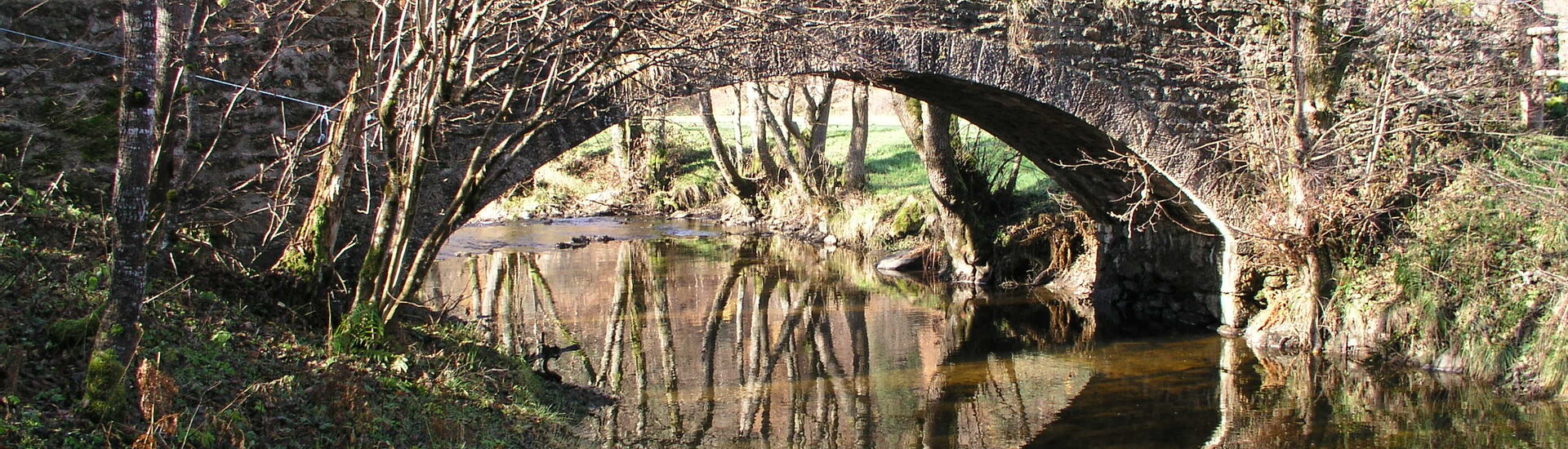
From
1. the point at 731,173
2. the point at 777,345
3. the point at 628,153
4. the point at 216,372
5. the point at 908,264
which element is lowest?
the point at 777,345

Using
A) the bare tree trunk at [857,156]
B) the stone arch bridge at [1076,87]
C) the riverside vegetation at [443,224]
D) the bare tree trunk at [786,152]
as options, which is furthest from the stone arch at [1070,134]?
the bare tree trunk at [786,152]

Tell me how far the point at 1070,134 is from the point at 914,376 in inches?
115

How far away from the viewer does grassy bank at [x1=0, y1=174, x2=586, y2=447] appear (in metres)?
4.30

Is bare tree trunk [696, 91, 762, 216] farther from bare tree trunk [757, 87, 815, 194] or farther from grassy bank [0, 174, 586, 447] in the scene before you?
grassy bank [0, 174, 586, 447]

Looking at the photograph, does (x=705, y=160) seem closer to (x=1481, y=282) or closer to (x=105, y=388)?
(x=1481, y=282)

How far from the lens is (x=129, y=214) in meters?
4.02

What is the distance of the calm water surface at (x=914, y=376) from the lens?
709 cm

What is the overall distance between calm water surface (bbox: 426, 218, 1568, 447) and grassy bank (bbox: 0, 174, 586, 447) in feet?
2.87

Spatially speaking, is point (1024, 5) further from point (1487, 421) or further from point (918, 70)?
point (1487, 421)

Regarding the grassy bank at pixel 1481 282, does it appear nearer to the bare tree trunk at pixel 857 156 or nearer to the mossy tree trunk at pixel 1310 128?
the mossy tree trunk at pixel 1310 128

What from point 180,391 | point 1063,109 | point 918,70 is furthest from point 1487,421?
point 180,391

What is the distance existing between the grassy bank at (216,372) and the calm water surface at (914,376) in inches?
34.4

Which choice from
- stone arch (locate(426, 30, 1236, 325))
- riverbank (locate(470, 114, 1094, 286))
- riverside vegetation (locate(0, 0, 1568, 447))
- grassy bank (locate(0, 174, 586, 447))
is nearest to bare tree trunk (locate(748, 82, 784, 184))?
riverbank (locate(470, 114, 1094, 286))

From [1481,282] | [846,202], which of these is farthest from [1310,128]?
[846,202]
